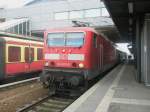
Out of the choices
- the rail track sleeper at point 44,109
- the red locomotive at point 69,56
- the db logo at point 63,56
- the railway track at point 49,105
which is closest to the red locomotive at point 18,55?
the red locomotive at point 69,56

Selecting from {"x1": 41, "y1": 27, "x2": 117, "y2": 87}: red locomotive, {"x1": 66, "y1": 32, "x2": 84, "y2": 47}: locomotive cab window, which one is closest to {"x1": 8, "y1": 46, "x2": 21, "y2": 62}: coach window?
{"x1": 41, "y1": 27, "x2": 117, "y2": 87}: red locomotive

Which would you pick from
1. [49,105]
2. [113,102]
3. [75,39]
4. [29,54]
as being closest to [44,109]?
[49,105]

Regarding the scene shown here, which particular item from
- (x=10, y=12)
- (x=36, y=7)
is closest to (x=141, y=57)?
(x=36, y=7)

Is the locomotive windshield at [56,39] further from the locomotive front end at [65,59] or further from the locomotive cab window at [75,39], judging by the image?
the locomotive cab window at [75,39]

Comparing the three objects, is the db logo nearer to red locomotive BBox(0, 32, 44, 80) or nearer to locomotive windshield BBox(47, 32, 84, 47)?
locomotive windshield BBox(47, 32, 84, 47)

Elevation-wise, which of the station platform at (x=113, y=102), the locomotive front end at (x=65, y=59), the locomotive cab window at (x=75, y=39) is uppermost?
the locomotive cab window at (x=75, y=39)

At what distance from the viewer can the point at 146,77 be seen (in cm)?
1294

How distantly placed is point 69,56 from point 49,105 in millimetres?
2490

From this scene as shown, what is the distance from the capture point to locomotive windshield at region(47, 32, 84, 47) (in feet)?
38.3

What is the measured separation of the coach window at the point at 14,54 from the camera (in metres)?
15.0

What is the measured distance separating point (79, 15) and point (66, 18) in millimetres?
1955

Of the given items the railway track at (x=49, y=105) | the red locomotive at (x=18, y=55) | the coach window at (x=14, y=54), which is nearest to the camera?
the railway track at (x=49, y=105)

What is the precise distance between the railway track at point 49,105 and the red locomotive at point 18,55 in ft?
14.2

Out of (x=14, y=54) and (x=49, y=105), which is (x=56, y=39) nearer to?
(x=49, y=105)
